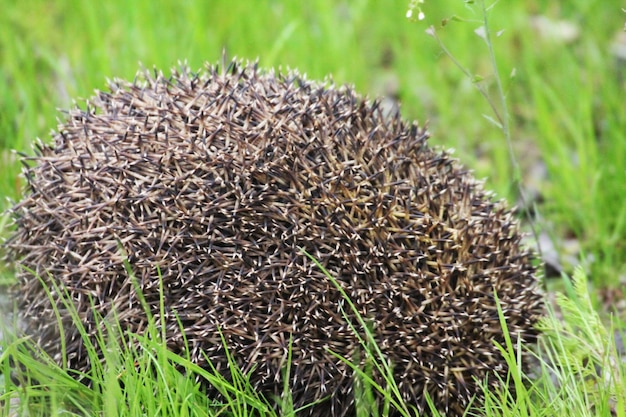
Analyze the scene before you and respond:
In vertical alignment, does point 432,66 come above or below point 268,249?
above

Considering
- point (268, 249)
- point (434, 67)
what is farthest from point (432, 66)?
point (268, 249)

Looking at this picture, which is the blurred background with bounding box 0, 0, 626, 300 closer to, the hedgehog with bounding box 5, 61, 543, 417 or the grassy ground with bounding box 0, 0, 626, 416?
the grassy ground with bounding box 0, 0, 626, 416

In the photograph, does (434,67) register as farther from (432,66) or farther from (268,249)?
(268,249)

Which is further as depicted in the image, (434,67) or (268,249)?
(434,67)

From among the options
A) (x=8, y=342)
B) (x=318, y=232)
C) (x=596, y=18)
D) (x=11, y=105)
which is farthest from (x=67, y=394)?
(x=596, y=18)

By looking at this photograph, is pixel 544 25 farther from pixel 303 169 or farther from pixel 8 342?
pixel 8 342

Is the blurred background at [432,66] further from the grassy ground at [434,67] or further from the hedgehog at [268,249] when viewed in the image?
the hedgehog at [268,249]

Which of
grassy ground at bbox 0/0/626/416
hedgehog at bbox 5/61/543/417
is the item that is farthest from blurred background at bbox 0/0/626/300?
hedgehog at bbox 5/61/543/417
